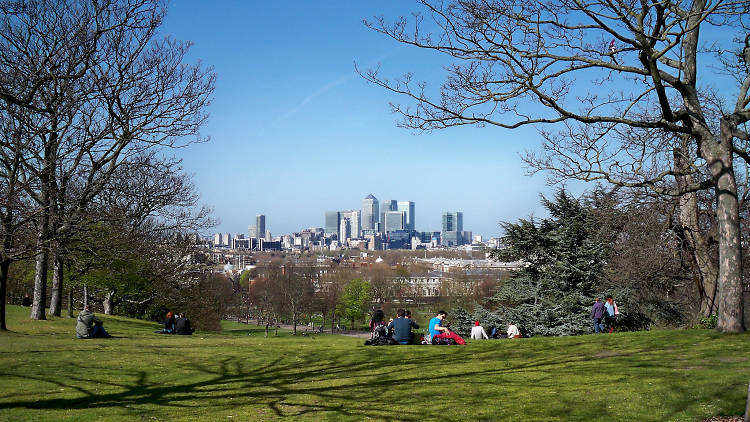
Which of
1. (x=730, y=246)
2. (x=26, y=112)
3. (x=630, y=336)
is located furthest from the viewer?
(x=26, y=112)

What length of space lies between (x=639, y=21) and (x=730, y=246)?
17.0 feet

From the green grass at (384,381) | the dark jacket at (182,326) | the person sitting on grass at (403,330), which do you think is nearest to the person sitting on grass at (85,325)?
the green grass at (384,381)

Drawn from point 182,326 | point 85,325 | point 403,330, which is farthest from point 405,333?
point 182,326

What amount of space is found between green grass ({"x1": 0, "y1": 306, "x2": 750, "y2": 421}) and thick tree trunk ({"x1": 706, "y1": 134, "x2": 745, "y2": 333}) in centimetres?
56

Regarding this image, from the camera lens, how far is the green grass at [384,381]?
7488 millimetres

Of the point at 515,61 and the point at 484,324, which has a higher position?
the point at 515,61

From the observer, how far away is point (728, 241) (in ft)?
41.8

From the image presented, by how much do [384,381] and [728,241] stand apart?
27.4ft

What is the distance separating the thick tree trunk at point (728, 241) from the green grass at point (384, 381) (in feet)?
1.82

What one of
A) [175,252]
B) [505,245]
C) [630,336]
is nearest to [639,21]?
[630,336]

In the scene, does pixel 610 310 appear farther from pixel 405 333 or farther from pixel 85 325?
pixel 85 325

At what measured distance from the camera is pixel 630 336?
1412cm

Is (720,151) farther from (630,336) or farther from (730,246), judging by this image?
(630,336)

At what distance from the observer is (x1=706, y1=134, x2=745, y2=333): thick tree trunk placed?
12633mm
